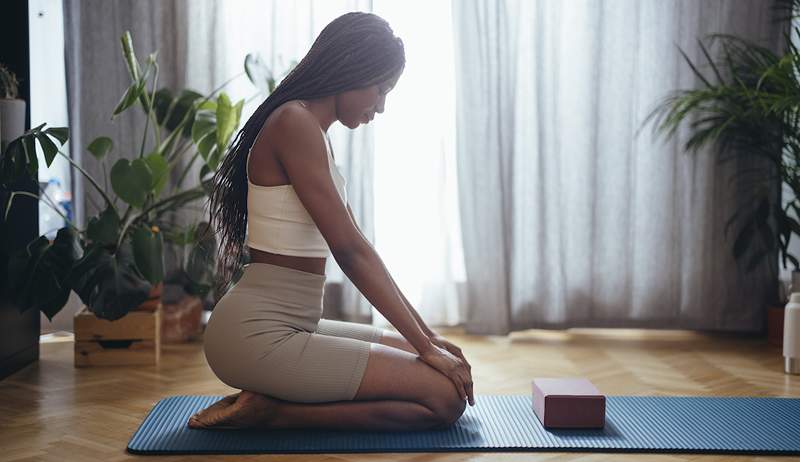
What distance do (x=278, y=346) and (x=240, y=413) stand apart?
206mm

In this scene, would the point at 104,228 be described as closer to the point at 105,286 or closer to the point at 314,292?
the point at 105,286

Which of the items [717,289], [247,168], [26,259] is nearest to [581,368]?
[717,289]

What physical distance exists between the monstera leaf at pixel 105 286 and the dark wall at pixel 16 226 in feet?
0.91

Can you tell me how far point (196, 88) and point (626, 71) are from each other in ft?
5.57

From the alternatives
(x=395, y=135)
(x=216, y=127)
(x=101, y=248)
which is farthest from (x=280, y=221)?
(x=395, y=135)

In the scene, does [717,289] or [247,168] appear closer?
[247,168]

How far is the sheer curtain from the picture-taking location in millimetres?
3527

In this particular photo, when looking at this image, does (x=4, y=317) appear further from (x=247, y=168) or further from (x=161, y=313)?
(x=247, y=168)

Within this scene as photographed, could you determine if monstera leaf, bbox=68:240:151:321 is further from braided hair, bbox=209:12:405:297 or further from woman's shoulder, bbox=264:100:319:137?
woman's shoulder, bbox=264:100:319:137

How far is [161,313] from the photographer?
331 cm

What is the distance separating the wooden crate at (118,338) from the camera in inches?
116

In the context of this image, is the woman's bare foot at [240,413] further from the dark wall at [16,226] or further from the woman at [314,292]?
the dark wall at [16,226]

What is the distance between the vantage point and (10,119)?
9.23ft

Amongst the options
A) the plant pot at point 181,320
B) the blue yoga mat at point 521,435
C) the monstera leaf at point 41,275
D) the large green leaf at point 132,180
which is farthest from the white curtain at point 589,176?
the monstera leaf at point 41,275
